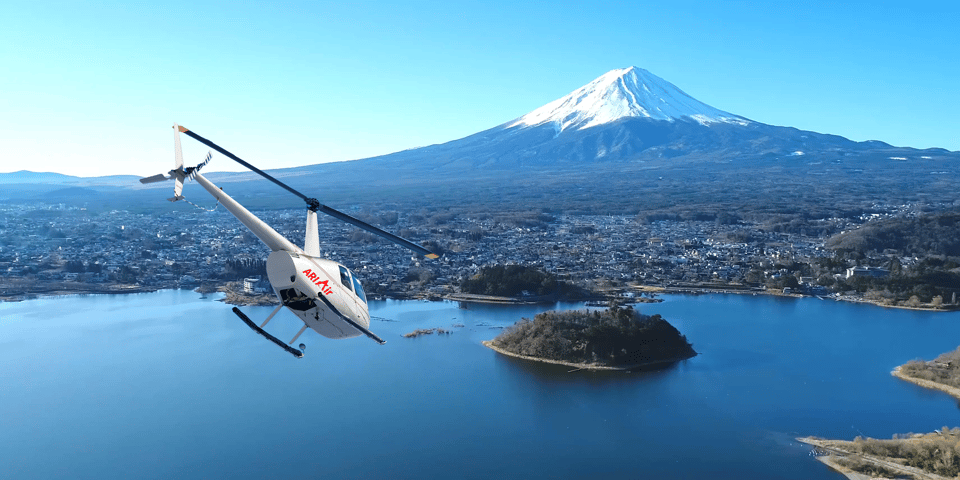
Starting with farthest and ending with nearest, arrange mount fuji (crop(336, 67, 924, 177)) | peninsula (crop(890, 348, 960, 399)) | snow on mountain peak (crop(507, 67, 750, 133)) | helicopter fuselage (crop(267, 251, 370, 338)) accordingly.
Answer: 1. snow on mountain peak (crop(507, 67, 750, 133))
2. mount fuji (crop(336, 67, 924, 177))
3. peninsula (crop(890, 348, 960, 399))
4. helicopter fuselage (crop(267, 251, 370, 338))

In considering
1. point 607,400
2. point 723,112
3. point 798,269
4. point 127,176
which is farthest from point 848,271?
point 127,176

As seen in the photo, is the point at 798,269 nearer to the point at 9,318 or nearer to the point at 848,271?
the point at 848,271

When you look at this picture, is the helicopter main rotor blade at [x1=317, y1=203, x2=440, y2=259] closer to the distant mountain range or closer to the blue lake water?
the blue lake water

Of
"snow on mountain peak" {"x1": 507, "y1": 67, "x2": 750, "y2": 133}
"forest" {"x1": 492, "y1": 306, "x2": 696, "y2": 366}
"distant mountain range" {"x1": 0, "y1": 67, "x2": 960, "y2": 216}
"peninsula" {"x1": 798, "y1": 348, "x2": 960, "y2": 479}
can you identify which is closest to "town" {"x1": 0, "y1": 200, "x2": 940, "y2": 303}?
"forest" {"x1": 492, "y1": 306, "x2": 696, "y2": 366}

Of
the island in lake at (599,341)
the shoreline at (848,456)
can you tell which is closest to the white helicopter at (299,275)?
the shoreline at (848,456)

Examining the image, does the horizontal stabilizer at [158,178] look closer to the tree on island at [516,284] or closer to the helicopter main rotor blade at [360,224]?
the helicopter main rotor blade at [360,224]

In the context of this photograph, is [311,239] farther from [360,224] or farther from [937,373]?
[937,373]
